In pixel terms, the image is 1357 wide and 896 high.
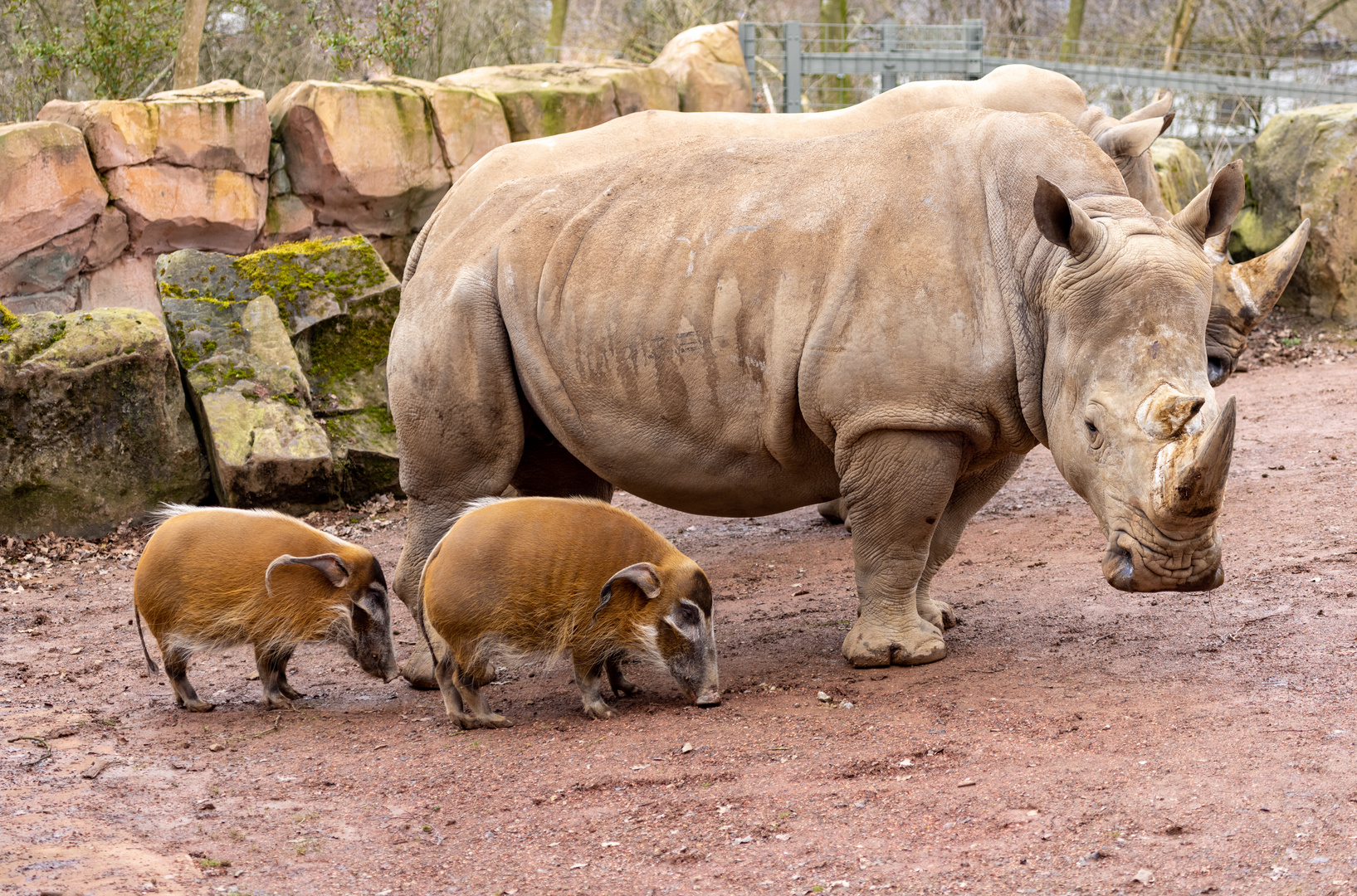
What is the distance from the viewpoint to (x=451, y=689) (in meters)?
4.68

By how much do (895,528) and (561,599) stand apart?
119 centimetres

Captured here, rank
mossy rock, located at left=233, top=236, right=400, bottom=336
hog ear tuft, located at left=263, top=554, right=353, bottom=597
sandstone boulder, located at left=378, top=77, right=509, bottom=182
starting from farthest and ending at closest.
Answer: sandstone boulder, located at left=378, top=77, right=509, bottom=182
mossy rock, located at left=233, top=236, right=400, bottom=336
hog ear tuft, located at left=263, top=554, right=353, bottom=597

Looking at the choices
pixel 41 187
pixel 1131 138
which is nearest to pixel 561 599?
pixel 1131 138

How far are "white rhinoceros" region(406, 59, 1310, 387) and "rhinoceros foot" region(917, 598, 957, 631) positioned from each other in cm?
138

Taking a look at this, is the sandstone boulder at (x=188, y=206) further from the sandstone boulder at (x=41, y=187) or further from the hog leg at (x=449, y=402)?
the hog leg at (x=449, y=402)

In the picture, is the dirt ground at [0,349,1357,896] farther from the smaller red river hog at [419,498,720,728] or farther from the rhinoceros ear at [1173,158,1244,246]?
the rhinoceros ear at [1173,158,1244,246]

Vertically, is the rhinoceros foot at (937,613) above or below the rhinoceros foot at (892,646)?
below

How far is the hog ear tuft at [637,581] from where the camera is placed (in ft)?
14.8

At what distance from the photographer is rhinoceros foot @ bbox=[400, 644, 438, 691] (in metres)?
5.32

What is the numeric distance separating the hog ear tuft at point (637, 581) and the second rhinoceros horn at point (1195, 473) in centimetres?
166

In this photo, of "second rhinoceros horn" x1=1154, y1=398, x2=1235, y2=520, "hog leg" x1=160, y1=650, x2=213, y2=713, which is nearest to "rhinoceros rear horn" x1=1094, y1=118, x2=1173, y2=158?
"second rhinoceros horn" x1=1154, y1=398, x2=1235, y2=520

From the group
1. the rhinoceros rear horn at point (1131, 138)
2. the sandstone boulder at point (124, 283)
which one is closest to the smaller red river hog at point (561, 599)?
the rhinoceros rear horn at point (1131, 138)

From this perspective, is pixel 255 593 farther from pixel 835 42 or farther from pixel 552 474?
pixel 835 42

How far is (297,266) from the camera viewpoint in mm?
9336
